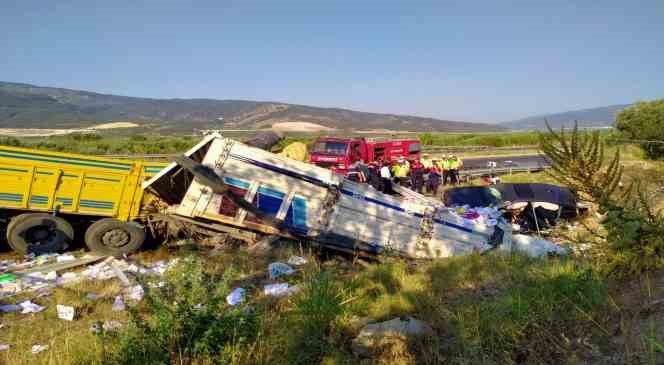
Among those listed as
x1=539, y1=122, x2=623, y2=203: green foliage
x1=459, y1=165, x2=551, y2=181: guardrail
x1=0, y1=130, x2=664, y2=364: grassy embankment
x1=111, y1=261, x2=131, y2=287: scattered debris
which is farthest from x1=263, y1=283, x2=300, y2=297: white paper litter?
x1=459, y1=165, x2=551, y2=181: guardrail

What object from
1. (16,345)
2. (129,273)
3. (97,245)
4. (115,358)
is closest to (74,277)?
(129,273)

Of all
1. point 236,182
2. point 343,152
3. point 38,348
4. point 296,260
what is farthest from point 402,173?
point 38,348

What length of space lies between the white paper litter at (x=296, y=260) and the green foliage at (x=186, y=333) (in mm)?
3718

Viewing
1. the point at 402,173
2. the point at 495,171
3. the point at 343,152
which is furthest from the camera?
the point at 495,171

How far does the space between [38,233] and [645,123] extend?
2971cm

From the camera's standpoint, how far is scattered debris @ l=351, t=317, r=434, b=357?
2.72 metres

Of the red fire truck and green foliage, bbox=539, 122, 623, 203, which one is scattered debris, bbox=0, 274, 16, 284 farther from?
the red fire truck

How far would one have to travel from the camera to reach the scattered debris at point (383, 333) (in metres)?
2.72

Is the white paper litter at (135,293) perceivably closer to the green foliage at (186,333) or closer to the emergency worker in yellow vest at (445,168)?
the green foliage at (186,333)

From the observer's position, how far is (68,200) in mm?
6926

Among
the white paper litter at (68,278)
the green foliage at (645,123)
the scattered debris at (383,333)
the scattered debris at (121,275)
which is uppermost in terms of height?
the green foliage at (645,123)

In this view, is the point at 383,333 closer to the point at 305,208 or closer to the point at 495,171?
the point at 305,208

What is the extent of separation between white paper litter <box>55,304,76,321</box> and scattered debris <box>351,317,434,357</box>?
331 centimetres

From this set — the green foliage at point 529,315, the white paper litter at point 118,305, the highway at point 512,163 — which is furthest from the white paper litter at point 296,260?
A: the highway at point 512,163
